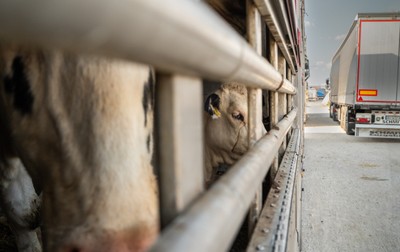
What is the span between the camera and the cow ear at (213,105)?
282 centimetres

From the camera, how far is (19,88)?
2.82 ft

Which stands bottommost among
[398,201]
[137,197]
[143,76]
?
[398,201]

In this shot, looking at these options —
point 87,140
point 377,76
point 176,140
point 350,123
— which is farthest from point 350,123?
point 176,140

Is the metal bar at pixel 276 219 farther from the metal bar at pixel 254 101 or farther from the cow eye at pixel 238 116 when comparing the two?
the cow eye at pixel 238 116

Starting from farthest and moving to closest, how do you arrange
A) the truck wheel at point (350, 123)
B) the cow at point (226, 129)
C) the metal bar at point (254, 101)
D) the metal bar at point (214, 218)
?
the truck wheel at point (350, 123), the cow at point (226, 129), the metal bar at point (254, 101), the metal bar at point (214, 218)

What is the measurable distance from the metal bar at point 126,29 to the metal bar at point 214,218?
23 centimetres

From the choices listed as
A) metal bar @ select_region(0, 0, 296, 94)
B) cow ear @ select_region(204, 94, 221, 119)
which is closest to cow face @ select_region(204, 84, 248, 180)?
cow ear @ select_region(204, 94, 221, 119)

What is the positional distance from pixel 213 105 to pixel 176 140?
2339mm

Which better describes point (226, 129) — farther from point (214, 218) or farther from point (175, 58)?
point (175, 58)

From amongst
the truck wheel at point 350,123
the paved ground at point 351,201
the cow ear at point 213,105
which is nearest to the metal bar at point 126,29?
the cow ear at point 213,105

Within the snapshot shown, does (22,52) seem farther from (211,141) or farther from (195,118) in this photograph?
(211,141)

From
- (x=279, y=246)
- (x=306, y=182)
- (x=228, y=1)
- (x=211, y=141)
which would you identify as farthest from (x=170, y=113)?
(x=306, y=182)

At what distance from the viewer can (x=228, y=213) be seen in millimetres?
614

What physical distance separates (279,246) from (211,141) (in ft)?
7.02
